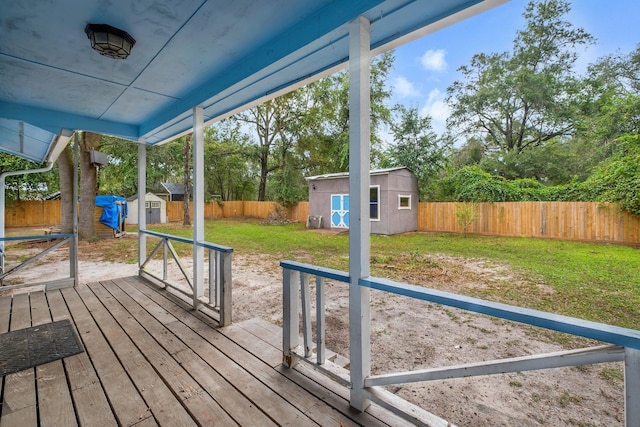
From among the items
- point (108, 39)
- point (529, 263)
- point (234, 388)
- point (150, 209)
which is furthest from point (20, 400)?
point (150, 209)

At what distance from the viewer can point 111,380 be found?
1.87m

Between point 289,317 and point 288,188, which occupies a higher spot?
point 288,188

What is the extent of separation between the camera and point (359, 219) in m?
1.59

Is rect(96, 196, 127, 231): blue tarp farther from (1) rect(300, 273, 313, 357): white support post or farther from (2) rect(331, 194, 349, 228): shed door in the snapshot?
(1) rect(300, 273, 313, 357): white support post

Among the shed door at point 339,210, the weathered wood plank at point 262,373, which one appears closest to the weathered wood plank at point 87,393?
the weathered wood plank at point 262,373

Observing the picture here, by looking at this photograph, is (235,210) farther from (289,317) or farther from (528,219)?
(289,317)

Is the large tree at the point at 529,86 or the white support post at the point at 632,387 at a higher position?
the large tree at the point at 529,86

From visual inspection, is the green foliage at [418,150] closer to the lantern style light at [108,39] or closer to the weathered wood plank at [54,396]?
the lantern style light at [108,39]

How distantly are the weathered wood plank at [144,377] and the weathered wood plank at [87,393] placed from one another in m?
0.17

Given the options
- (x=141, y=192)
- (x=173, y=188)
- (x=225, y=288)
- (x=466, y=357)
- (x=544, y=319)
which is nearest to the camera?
(x=544, y=319)

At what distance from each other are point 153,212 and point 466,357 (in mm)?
17245

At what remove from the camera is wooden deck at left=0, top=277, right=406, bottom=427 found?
5.08 feet

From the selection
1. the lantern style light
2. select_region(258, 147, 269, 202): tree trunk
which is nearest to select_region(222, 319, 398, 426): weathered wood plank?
the lantern style light

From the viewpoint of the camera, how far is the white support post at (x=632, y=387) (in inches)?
33.9
